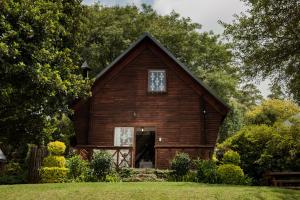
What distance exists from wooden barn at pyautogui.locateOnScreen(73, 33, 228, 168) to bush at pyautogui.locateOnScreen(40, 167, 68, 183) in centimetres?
644

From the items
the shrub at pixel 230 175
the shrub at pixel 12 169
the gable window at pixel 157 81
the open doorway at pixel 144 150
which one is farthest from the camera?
the open doorway at pixel 144 150

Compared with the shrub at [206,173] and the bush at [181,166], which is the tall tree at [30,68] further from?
the shrub at [206,173]

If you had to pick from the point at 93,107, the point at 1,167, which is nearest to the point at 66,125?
the point at 1,167

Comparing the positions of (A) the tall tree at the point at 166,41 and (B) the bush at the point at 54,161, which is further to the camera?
(A) the tall tree at the point at 166,41

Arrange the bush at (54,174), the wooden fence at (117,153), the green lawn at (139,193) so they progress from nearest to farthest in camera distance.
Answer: the green lawn at (139,193)
the bush at (54,174)
the wooden fence at (117,153)

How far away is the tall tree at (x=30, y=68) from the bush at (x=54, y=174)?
145 inches

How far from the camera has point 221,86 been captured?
42750mm

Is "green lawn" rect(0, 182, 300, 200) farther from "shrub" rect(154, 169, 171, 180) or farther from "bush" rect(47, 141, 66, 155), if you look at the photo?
"shrub" rect(154, 169, 171, 180)

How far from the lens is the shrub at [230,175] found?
19406 millimetres

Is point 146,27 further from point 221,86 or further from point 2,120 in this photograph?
point 2,120

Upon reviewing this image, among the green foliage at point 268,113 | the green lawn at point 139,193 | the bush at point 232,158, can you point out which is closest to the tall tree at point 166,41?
the green foliage at point 268,113

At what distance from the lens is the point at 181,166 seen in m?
→ 20.9

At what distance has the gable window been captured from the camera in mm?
27297

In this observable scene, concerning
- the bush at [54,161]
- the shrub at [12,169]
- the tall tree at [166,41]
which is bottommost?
the shrub at [12,169]
